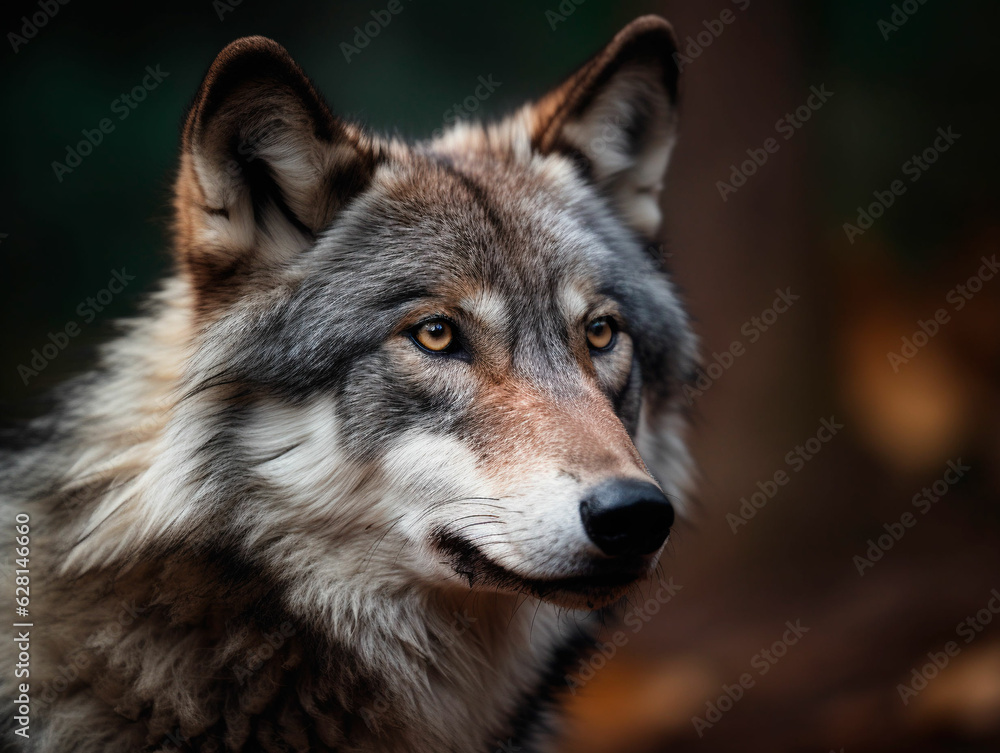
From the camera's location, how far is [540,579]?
2094 millimetres

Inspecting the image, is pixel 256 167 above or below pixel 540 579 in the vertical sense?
above

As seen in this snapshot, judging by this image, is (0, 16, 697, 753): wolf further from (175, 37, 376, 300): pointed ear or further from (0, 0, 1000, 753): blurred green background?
(0, 0, 1000, 753): blurred green background

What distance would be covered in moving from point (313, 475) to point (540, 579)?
2.52ft

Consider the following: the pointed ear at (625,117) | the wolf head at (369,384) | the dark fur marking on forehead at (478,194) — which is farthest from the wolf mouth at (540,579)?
the pointed ear at (625,117)

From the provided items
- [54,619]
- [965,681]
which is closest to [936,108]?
[965,681]

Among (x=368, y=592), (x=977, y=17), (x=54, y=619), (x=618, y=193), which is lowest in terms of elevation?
(x=54, y=619)

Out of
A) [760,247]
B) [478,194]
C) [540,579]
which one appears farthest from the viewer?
[760,247]

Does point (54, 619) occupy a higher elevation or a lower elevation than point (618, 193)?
lower

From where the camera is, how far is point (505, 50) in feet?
20.9

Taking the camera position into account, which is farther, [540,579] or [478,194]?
[478,194]

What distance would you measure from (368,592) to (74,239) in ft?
14.8

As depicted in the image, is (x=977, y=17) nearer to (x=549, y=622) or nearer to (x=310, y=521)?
(x=549, y=622)

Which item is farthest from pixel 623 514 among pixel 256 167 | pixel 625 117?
pixel 625 117

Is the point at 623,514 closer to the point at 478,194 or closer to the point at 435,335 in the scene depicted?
the point at 435,335
